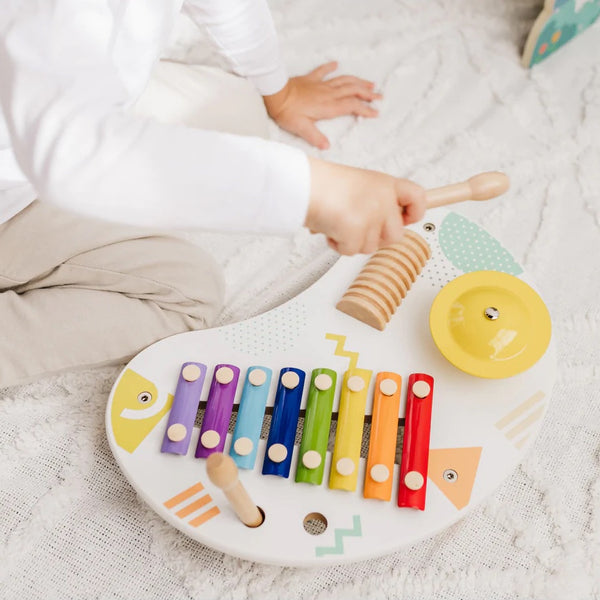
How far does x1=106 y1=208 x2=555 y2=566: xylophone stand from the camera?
65cm

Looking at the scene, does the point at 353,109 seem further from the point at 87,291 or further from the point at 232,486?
the point at 232,486

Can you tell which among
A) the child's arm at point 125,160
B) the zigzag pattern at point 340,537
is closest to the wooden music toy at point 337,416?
the zigzag pattern at point 340,537

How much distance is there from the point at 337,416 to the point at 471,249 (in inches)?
9.7

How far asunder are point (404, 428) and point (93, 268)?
14.2 inches

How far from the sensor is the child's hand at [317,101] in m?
0.95

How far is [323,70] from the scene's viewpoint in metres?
1.01

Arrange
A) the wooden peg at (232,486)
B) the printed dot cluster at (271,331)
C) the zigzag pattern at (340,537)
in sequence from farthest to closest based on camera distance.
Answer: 1. the printed dot cluster at (271,331)
2. the zigzag pattern at (340,537)
3. the wooden peg at (232,486)

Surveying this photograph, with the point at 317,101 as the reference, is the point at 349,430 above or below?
below

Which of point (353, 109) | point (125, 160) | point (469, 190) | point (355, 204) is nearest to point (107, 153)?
point (125, 160)

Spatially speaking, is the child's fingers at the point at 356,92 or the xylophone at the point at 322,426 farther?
the child's fingers at the point at 356,92

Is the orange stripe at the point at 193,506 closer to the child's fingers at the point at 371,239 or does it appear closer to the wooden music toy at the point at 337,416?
the wooden music toy at the point at 337,416

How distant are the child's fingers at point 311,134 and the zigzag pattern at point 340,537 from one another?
51 cm

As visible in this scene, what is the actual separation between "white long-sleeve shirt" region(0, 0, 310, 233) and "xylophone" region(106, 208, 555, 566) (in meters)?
0.21

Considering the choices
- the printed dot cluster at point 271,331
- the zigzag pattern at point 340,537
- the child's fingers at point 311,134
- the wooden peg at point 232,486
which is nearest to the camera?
the wooden peg at point 232,486
